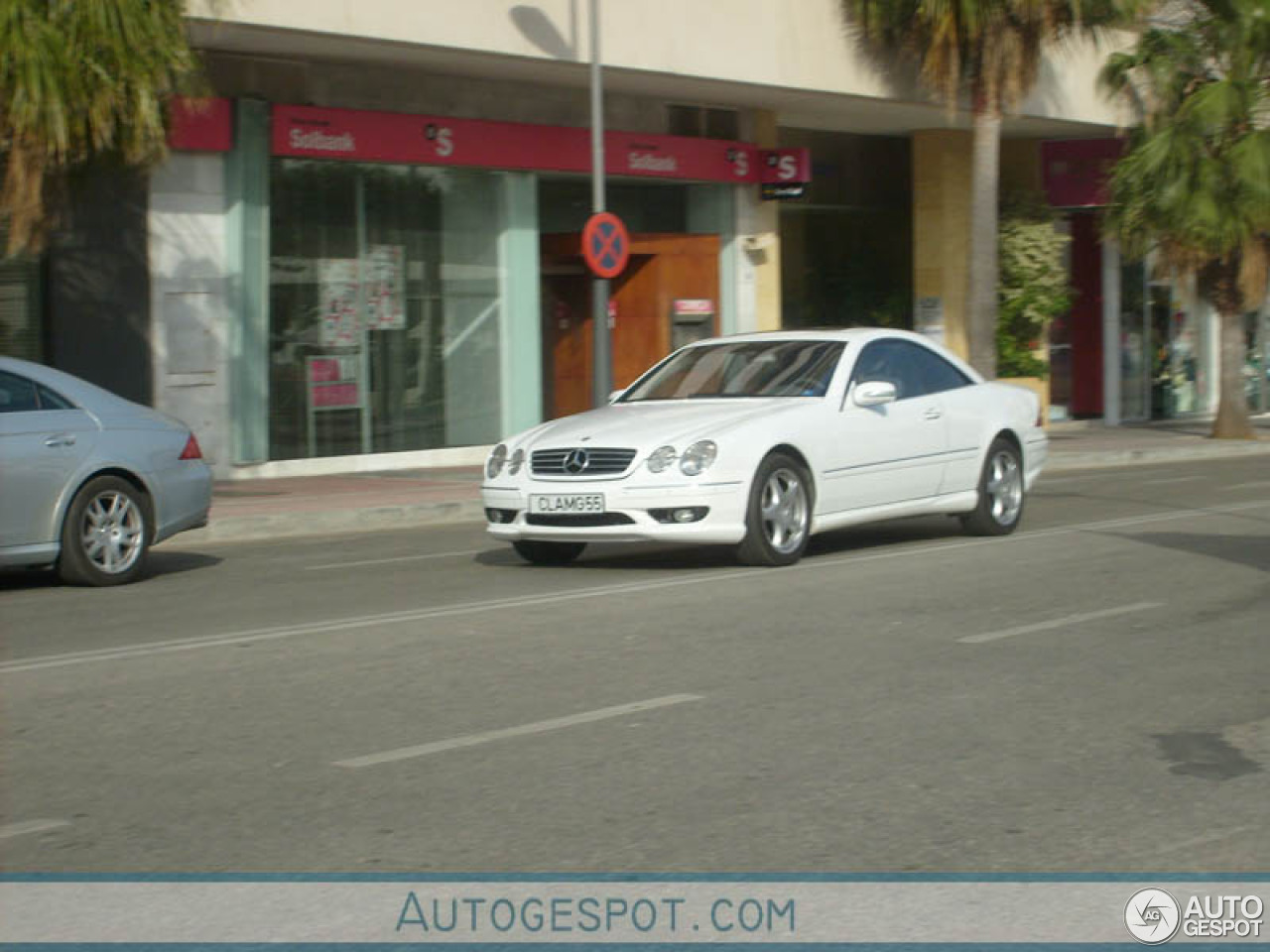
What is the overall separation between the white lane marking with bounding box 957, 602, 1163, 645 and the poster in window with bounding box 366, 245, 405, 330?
1420 centimetres

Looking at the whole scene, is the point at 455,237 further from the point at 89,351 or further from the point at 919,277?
the point at 919,277

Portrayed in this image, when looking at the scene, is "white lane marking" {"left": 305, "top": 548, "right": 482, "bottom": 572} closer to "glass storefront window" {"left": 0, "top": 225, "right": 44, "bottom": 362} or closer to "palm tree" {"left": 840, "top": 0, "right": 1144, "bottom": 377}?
"glass storefront window" {"left": 0, "top": 225, "right": 44, "bottom": 362}

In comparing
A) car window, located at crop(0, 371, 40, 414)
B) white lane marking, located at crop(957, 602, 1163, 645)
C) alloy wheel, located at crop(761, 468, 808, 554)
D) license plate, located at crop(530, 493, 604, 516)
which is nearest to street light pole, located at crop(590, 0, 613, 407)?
alloy wheel, located at crop(761, 468, 808, 554)

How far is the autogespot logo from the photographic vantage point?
14.0 feet

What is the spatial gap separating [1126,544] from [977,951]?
8.97 metres

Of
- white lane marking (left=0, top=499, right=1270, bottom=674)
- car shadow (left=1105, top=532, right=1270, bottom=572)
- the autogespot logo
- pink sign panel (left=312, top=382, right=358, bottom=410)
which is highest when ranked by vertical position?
pink sign panel (left=312, top=382, right=358, bottom=410)

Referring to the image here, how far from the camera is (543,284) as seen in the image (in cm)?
2642

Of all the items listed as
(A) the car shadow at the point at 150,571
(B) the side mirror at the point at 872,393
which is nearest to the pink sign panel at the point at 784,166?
(A) the car shadow at the point at 150,571

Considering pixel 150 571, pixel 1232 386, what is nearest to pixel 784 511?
pixel 150 571

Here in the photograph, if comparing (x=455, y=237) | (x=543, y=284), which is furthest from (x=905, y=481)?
(x=543, y=284)

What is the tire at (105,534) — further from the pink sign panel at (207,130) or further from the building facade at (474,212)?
the pink sign panel at (207,130)

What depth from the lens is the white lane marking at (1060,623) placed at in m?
8.61

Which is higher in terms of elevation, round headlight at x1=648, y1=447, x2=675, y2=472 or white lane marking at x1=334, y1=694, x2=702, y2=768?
round headlight at x1=648, y1=447, x2=675, y2=472

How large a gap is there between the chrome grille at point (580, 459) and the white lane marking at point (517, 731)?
13.6ft
